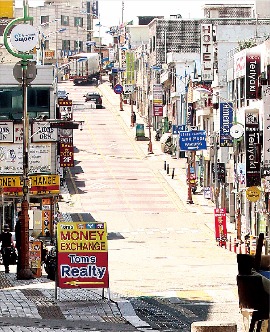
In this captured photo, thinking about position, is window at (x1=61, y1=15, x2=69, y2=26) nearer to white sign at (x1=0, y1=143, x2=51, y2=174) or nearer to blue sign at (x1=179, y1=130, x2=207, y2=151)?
blue sign at (x1=179, y1=130, x2=207, y2=151)

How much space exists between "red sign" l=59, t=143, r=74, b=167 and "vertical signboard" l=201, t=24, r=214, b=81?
52.0ft

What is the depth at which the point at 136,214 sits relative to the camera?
72500 mm

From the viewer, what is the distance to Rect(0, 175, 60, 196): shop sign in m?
59.1

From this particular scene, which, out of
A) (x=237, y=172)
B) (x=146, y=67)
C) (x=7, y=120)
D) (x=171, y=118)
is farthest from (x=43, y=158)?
(x=146, y=67)

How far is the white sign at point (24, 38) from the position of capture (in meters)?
36.0

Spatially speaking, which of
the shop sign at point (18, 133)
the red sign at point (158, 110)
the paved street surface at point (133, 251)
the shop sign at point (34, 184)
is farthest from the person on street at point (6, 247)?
the red sign at point (158, 110)

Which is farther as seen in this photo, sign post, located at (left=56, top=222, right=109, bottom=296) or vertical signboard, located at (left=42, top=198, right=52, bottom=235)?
vertical signboard, located at (left=42, top=198, right=52, bottom=235)

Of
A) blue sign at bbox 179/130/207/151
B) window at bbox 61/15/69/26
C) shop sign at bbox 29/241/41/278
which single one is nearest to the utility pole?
shop sign at bbox 29/241/41/278

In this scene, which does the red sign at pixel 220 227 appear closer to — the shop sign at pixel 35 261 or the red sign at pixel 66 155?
the red sign at pixel 66 155

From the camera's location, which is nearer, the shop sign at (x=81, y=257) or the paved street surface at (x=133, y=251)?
the paved street surface at (x=133, y=251)

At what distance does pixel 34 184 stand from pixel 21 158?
1832mm

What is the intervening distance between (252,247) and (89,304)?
24.9 metres

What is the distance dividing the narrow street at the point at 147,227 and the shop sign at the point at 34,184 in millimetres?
4174

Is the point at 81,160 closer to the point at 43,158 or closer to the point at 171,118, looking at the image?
the point at 171,118
